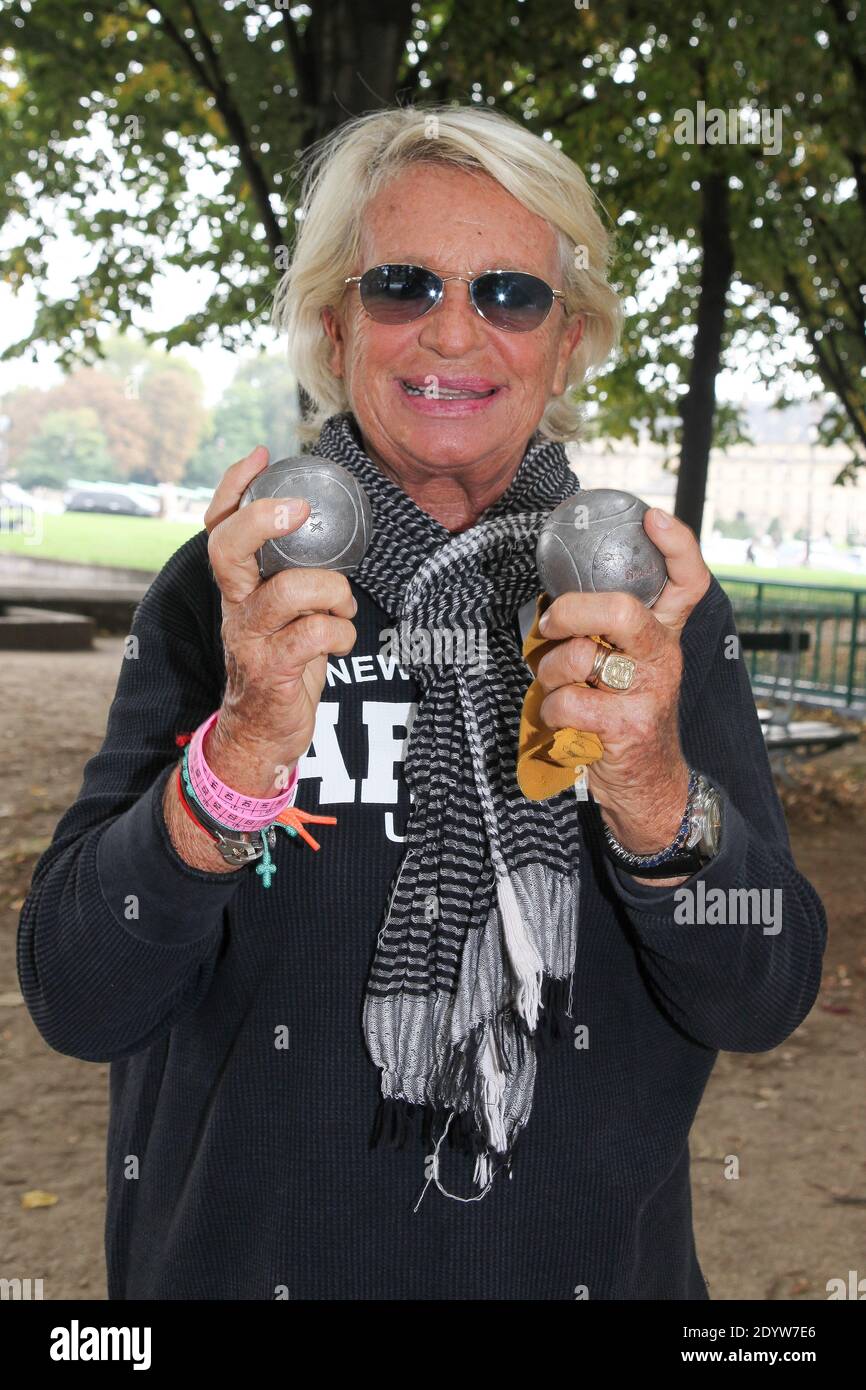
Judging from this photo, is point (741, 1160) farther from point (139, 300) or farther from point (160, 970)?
point (139, 300)

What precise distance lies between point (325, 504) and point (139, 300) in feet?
43.6

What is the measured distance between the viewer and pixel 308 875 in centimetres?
205

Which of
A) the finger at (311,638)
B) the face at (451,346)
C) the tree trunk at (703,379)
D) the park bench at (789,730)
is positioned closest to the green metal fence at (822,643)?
the tree trunk at (703,379)

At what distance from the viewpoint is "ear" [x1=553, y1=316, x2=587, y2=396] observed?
8.13 feet

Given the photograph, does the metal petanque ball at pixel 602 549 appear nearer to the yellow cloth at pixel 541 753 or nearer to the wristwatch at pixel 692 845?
the yellow cloth at pixel 541 753

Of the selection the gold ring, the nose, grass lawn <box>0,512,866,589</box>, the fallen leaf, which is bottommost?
the fallen leaf

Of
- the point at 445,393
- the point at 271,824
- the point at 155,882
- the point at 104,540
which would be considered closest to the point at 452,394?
the point at 445,393

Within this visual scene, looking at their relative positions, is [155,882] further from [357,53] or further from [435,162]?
[357,53]

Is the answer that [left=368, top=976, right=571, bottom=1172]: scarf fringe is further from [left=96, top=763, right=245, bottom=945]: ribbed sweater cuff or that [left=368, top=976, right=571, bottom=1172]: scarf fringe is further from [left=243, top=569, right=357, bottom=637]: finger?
[left=243, top=569, right=357, bottom=637]: finger

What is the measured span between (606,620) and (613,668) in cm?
8

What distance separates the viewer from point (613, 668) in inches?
64.9

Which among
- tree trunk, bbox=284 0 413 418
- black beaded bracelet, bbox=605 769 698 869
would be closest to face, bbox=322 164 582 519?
black beaded bracelet, bbox=605 769 698 869

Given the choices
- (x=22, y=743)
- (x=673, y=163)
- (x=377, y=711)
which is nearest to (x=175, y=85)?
(x=673, y=163)

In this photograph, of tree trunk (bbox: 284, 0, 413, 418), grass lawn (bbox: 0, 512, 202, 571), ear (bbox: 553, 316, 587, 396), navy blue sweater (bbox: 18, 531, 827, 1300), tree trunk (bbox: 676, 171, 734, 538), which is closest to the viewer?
navy blue sweater (bbox: 18, 531, 827, 1300)
